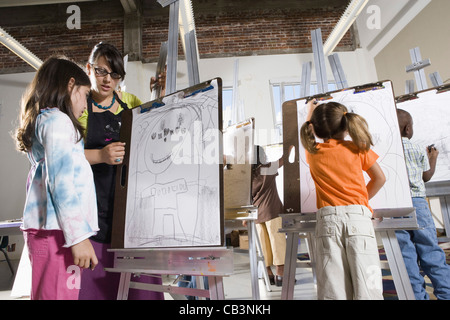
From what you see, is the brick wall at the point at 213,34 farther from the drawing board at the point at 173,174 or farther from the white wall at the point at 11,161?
the drawing board at the point at 173,174

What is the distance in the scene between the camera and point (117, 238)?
1335 mm

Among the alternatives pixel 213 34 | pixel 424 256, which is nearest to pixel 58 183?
pixel 424 256

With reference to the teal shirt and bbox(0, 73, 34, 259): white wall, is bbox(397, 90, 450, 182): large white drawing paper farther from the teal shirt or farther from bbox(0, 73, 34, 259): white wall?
bbox(0, 73, 34, 259): white wall

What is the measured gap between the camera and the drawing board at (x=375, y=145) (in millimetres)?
1606

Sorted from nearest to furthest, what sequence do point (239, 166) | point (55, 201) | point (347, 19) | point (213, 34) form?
point (55, 201)
point (239, 166)
point (347, 19)
point (213, 34)

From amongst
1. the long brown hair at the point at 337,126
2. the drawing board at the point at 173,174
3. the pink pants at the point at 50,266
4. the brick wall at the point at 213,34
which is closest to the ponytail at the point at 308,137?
the long brown hair at the point at 337,126

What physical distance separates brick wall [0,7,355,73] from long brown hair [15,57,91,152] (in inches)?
231

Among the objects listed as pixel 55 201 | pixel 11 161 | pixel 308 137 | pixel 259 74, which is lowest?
pixel 55 201

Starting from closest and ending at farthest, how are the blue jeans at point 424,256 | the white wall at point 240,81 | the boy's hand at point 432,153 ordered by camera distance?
the blue jeans at point 424,256 < the boy's hand at point 432,153 < the white wall at point 240,81

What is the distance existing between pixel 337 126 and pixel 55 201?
1.27 meters

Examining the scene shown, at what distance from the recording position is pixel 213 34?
22.6 ft

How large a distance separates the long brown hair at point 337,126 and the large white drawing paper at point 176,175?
1.97ft

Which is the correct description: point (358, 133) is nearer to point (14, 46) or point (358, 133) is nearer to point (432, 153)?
point (432, 153)

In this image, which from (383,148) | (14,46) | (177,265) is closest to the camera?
(177,265)
